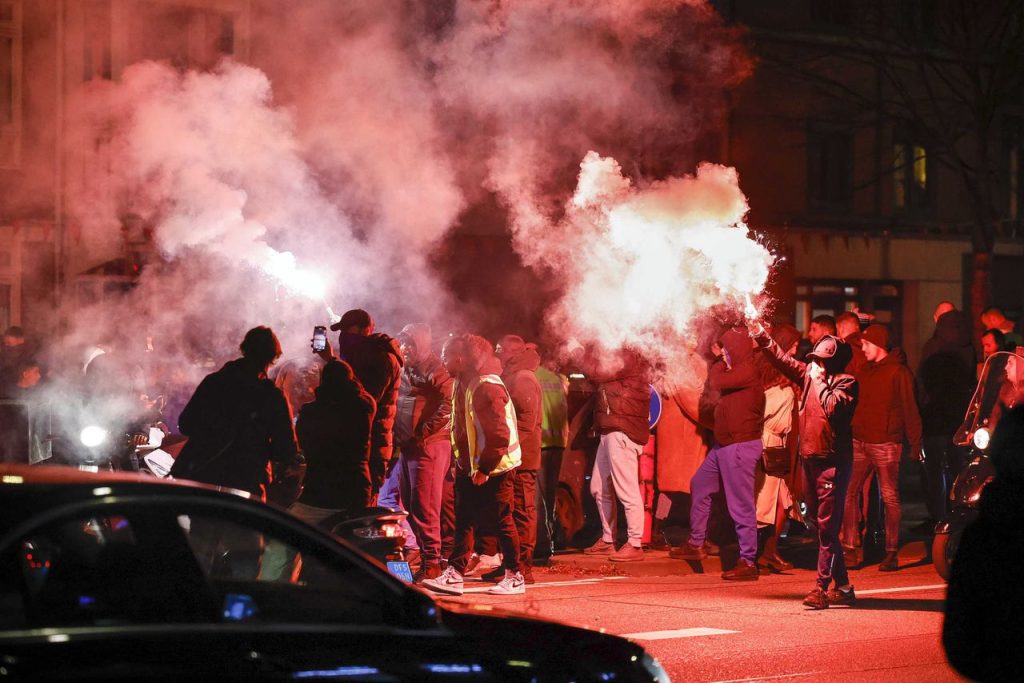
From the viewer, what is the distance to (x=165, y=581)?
13.0 feet

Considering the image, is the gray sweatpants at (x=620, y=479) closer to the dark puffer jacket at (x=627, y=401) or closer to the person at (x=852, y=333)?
the dark puffer jacket at (x=627, y=401)

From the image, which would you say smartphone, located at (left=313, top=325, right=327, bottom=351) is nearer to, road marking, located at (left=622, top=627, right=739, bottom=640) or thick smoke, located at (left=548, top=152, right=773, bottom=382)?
thick smoke, located at (left=548, top=152, right=773, bottom=382)

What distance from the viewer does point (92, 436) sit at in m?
12.5

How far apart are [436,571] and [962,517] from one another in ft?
12.8

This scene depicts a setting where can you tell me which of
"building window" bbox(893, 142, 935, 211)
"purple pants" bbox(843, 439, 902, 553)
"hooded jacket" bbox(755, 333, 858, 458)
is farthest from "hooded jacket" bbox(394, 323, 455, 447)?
"building window" bbox(893, 142, 935, 211)

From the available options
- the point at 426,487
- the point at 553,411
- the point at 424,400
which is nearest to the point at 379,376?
the point at 424,400

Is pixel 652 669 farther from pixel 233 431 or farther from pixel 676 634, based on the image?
pixel 676 634

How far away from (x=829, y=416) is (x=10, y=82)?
51.1 feet

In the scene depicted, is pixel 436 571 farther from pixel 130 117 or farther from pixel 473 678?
pixel 130 117

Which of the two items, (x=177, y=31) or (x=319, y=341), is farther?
(x=177, y=31)

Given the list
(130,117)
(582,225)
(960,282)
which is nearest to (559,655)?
(582,225)

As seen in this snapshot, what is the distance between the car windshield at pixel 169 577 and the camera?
12.4 feet

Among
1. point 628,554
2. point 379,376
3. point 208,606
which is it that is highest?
point 379,376

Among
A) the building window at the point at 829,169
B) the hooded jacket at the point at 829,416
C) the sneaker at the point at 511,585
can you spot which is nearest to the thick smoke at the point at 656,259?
the hooded jacket at the point at 829,416
